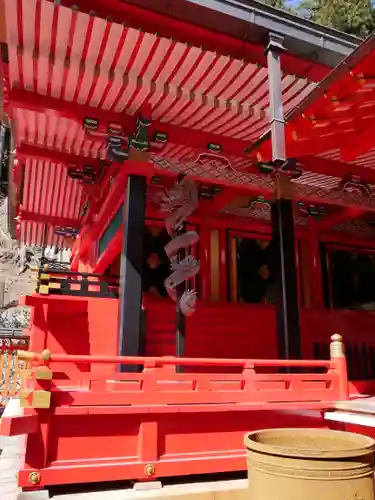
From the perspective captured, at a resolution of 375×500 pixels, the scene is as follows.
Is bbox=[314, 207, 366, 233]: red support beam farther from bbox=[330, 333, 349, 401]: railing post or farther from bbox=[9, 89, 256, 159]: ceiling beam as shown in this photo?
bbox=[330, 333, 349, 401]: railing post

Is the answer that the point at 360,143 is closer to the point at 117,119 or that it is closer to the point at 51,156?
the point at 117,119

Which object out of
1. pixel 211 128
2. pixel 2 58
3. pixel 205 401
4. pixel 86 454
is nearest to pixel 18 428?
pixel 86 454

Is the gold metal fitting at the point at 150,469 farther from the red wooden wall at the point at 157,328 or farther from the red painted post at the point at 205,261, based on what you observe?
the red painted post at the point at 205,261

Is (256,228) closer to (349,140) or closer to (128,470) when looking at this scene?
(349,140)

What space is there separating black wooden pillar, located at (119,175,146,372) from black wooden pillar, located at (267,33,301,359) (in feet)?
7.17

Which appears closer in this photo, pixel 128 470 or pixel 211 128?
pixel 128 470

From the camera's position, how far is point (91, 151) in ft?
26.2

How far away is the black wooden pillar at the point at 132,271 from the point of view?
19.0 feet

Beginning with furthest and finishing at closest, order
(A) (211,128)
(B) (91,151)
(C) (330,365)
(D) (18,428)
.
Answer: (B) (91,151), (A) (211,128), (C) (330,365), (D) (18,428)

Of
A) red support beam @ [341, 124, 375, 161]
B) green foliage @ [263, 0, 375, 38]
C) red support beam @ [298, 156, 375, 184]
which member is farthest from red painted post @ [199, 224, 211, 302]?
green foliage @ [263, 0, 375, 38]

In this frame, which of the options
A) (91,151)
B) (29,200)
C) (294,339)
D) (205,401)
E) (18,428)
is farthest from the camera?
(29,200)

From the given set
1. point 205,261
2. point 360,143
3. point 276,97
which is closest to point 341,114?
point 360,143

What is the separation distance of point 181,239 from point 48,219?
6.58 metres

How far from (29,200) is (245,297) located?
250 inches
